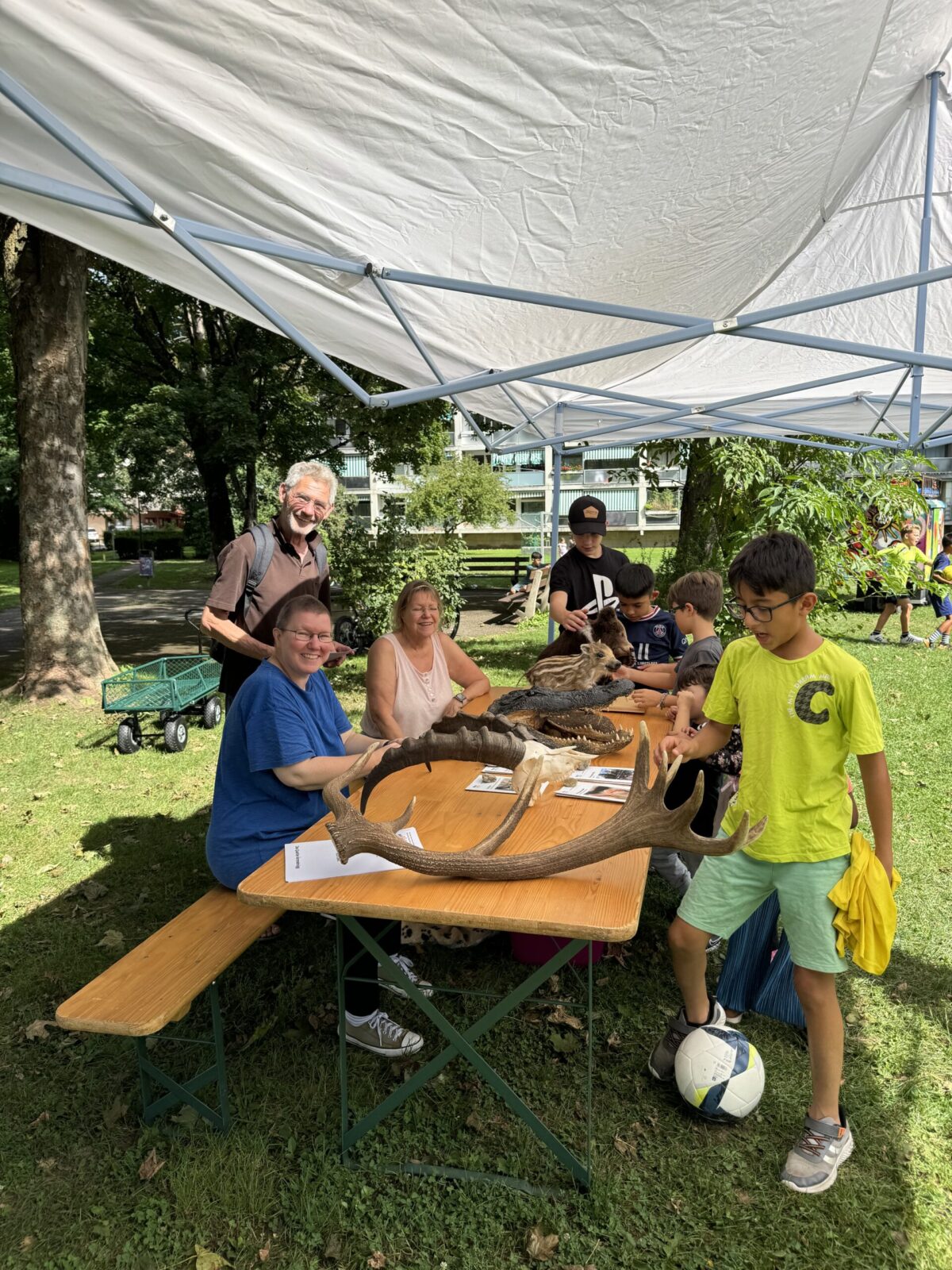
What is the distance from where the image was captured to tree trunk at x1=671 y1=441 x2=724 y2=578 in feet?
26.7

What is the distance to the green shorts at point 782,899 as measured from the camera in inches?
100

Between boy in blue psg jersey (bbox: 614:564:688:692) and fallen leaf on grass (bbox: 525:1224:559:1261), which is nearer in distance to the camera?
fallen leaf on grass (bbox: 525:1224:559:1261)

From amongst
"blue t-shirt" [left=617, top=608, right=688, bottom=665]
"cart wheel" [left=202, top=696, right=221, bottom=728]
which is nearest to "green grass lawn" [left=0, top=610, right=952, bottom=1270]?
"blue t-shirt" [left=617, top=608, right=688, bottom=665]

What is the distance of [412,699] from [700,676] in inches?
55.3

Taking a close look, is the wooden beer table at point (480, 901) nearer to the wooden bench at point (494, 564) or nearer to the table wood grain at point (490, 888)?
the table wood grain at point (490, 888)

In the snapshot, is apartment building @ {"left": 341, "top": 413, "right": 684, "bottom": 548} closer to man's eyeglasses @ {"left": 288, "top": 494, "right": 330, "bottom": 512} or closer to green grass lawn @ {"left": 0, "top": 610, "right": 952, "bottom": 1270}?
man's eyeglasses @ {"left": 288, "top": 494, "right": 330, "bottom": 512}

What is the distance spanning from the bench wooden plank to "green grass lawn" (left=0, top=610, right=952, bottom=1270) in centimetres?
52

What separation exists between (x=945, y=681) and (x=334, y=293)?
8.87 m

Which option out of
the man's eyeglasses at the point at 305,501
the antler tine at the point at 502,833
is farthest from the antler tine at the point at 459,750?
the man's eyeglasses at the point at 305,501

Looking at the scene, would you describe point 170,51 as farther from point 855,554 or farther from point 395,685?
point 855,554

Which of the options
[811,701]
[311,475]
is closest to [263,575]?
[311,475]

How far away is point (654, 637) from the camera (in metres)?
4.91

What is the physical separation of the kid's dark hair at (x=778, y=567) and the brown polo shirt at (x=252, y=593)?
2474 mm

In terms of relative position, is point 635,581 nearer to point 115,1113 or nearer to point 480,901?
point 480,901
